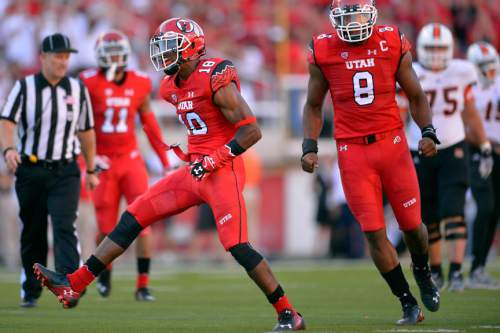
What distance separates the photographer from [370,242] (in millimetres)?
6941

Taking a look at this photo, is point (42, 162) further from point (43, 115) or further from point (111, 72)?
point (111, 72)

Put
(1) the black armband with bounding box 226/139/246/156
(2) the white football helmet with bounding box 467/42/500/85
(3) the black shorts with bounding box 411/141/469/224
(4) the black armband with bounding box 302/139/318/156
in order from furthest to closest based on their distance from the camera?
(2) the white football helmet with bounding box 467/42/500/85 → (3) the black shorts with bounding box 411/141/469/224 → (4) the black armband with bounding box 302/139/318/156 → (1) the black armband with bounding box 226/139/246/156

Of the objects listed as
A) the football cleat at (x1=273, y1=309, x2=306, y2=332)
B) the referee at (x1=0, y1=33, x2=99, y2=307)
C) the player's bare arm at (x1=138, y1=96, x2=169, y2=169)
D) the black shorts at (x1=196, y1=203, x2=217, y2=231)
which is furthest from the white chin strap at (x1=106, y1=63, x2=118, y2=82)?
the black shorts at (x1=196, y1=203, x2=217, y2=231)

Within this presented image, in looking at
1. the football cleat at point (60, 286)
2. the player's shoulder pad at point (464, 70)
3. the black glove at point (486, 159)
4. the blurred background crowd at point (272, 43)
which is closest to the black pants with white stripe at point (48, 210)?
the football cleat at point (60, 286)

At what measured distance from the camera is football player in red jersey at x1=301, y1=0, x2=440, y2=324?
690 cm

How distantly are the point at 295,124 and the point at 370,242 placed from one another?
1239cm

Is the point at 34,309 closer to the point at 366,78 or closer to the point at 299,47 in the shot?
the point at 366,78

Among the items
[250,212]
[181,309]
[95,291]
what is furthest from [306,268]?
[181,309]

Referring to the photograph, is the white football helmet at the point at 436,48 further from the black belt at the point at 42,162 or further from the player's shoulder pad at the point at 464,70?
the black belt at the point at 42,162

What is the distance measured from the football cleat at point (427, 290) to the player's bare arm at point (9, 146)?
2.87 metres

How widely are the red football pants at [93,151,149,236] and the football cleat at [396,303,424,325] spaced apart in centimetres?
321

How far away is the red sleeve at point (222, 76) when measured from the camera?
22.1 feet

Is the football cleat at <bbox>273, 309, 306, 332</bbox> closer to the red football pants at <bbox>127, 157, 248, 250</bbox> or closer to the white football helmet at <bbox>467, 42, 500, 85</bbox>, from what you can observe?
the red football pants at <bbox>127, 157, 248, 250</bbox>

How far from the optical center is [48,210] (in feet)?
27.6
